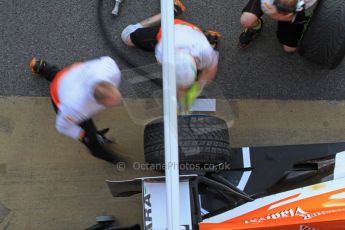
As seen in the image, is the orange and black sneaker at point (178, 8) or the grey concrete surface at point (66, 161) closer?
the grey concrete surface at point (66, 161)

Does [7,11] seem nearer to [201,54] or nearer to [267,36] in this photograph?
[201,54]

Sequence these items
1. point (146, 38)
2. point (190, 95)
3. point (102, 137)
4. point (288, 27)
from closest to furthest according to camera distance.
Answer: point (190, 95) → point (102, 137) → point (146, 38) → point (288, 27)

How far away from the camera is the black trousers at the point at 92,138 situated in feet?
8.05

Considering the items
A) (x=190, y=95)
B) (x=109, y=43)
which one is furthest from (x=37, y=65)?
(x=190, y=95)

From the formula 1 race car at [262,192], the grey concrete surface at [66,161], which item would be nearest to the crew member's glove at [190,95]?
the formula 1 race car at [262,192]

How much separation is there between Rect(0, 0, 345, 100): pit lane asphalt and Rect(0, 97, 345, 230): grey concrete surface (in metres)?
0.19

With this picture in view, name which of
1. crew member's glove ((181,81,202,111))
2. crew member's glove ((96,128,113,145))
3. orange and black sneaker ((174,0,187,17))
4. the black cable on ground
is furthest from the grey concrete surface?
orange and black sneaker ((174,0,187,17))

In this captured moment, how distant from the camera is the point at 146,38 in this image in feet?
9.27

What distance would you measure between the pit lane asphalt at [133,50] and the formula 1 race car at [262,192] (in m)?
0.70

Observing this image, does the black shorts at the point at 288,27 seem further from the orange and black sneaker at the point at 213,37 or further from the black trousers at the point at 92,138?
the black trousers at the point at 92,138

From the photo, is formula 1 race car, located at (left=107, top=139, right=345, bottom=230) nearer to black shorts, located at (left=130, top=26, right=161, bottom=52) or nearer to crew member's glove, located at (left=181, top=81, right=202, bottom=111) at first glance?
crew member's glove, located at (left=181, top=81, right=202, bottom=111)

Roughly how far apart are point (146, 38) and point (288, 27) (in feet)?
3.43

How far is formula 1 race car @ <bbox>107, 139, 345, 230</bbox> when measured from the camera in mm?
1803

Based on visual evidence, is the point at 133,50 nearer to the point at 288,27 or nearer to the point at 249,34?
the point at 249,34
